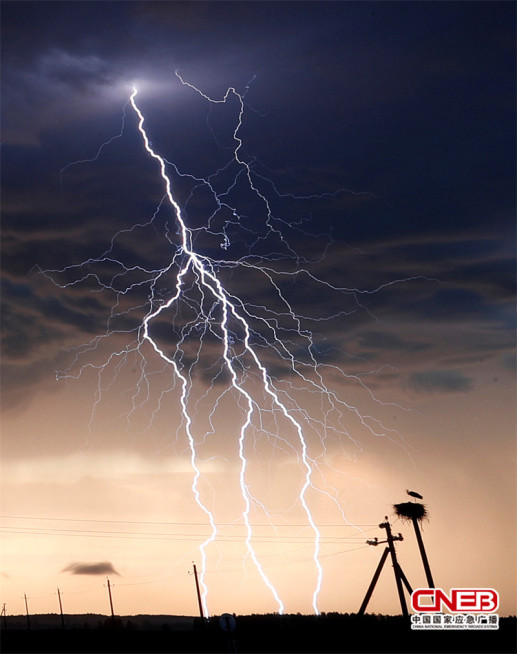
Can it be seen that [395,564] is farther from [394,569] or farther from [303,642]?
[303,642]

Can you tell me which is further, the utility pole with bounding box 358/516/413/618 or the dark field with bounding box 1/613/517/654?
the utility pole with bounding box 358/516/413/618

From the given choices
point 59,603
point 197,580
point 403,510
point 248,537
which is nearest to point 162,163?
point 248,537

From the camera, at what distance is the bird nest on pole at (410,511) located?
3031 centimetres

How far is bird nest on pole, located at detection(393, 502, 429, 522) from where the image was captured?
30.3 metres

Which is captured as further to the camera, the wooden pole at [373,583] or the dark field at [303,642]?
the wooden pole at [373,583]

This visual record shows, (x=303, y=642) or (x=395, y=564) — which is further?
(x=395, y=564)

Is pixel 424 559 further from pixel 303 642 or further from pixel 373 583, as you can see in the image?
pixel 303 642

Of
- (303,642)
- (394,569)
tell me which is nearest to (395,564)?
(394,569)

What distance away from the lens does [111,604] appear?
2133 inches

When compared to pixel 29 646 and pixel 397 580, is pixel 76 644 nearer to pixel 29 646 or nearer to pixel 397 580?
pixel 29 646

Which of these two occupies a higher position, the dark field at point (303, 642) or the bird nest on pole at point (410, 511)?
the bird nest on pole at point (410, 511)

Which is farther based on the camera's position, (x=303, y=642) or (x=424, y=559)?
(x=424, y=559)

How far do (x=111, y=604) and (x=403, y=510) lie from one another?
104 ft

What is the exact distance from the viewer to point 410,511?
30.3 metres
